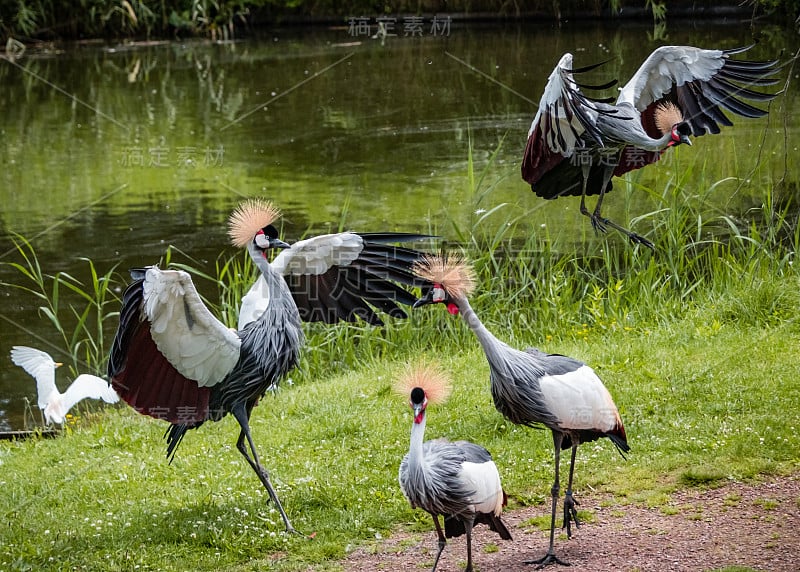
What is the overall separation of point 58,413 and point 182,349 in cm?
217

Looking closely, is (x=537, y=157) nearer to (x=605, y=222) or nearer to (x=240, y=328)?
(x=605, y=222)


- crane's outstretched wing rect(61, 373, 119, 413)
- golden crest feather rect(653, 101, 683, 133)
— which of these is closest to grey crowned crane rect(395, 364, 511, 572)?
golden crest feather rect(653, 101, 683, 133)

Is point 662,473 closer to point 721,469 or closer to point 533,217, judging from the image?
point 721,469

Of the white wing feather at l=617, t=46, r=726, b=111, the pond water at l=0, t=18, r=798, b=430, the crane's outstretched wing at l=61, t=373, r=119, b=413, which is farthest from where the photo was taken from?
the pond water at l=0, t=18, r=798, b=430

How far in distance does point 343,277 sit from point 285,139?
9570mm

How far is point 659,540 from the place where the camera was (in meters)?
4.41

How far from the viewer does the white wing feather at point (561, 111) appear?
4.10 m

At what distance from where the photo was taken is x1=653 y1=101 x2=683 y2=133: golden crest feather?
4.67m

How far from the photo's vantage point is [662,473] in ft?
16.7

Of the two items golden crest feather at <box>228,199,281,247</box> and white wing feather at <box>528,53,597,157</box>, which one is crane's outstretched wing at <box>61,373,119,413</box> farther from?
white wing feather at <box>528,53,597,157</box>

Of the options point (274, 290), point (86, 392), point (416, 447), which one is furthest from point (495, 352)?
point (86, 392)

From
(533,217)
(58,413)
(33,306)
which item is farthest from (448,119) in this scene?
(58,413)

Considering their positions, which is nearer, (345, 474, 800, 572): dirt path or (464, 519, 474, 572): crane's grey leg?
(464, 519, 474, 572): crane's grey leg

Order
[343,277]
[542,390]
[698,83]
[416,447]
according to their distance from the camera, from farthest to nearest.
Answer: [343,277] < [698,83] < [542,390] < [416,447]
